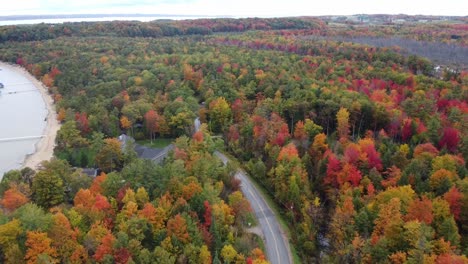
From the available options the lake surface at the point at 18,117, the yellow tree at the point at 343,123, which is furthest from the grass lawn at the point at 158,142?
the yellow tree at the point at 343,123

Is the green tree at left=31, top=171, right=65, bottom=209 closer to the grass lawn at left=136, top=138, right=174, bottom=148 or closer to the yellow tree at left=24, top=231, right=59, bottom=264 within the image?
the yellow tree at left=24, top=231, right=59, bottom=264

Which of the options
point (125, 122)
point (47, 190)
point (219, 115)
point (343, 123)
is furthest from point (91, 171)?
point (343, 123)

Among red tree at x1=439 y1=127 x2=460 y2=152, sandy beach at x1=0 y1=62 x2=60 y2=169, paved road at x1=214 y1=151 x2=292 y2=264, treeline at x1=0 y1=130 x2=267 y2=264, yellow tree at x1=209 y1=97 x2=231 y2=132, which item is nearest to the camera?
treeline at x1=0 y1=130 x2=267 y2=264

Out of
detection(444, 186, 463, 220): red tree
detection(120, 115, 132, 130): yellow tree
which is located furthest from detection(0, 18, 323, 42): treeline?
detection(444, 186, 463, 220): red tree

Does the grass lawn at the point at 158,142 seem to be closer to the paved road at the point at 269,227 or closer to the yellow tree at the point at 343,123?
the paved road at the point at 269,227

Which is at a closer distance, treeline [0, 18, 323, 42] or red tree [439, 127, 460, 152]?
red tree [439, 127, 460, 152]

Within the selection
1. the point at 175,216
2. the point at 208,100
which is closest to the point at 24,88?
the point at 208,100

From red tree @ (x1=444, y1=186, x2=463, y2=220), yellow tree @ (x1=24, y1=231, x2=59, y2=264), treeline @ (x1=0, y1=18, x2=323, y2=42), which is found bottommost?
yellow tree @ (x1=24, y1=231, x2=59, y2=264)
